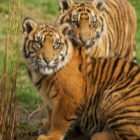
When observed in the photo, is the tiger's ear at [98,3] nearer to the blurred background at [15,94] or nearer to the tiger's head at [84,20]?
the tiger's head at [84,20]

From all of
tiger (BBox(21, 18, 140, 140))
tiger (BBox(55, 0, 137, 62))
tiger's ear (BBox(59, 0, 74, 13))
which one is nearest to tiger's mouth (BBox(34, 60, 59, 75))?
tiger (BBox(21, 18, 140, 140))

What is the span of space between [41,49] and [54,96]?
40cm

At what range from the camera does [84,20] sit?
6.75m

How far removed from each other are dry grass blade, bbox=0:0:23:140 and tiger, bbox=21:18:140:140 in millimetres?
134

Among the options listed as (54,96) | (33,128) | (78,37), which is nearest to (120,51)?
(78,37)

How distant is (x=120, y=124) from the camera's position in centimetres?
528

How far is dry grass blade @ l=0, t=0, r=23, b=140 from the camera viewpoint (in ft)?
17.6

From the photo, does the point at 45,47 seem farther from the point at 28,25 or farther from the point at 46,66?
the point at 28,25

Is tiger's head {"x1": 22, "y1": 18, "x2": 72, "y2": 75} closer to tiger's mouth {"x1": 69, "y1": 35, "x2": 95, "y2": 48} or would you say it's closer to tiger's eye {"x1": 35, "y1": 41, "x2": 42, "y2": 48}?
tiger's eye {"x1": 35, "y1": 41, "x2": 42, "y2": 48}

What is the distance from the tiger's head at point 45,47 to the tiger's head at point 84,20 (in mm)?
940

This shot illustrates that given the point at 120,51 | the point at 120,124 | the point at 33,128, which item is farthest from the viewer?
the point at 120,51

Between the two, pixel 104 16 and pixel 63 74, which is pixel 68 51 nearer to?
pixel 63 74

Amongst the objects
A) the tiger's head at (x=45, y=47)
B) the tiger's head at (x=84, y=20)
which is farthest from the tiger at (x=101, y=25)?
the tiger's head at (x=45, y=47)

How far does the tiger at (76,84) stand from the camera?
17.5 ft
